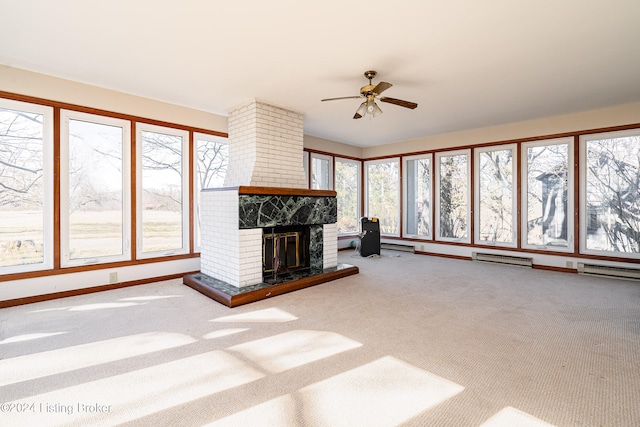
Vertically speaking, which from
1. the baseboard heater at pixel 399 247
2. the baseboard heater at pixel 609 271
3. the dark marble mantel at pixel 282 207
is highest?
the dark marble mantel at pixel 282 207

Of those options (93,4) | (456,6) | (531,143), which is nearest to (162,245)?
(93,4)

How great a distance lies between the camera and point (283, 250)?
174 inches

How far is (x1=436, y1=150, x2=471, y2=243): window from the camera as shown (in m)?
6.24

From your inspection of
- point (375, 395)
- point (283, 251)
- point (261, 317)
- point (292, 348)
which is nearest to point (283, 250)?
point (283, 251)

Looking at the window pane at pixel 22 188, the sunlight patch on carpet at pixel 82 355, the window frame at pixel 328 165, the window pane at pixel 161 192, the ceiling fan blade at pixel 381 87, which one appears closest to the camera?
the sunlight patch on carpet at pixel 82 355

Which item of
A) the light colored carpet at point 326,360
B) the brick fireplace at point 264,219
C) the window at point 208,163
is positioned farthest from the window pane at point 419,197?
the window at point 208,163

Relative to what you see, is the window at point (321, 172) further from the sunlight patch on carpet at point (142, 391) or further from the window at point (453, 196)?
the sunlight patch on carpet at point (142, 391)

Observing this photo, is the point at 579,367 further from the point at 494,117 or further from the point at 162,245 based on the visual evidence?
the point at 162,245

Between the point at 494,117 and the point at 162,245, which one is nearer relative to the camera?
the point at 162,245

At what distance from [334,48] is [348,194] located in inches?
190

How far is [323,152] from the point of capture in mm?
6828

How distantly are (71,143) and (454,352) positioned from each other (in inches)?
190

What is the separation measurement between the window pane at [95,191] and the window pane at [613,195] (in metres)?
7.27

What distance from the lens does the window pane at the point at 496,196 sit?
5711 millimetres
